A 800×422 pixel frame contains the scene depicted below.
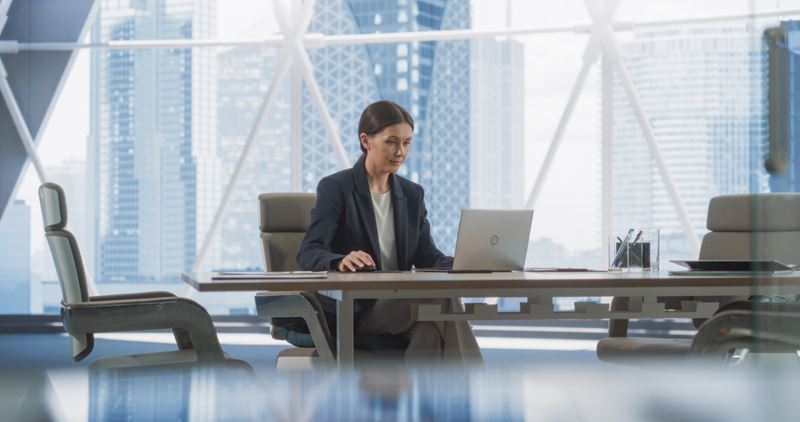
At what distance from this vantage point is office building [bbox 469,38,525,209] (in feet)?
24.9

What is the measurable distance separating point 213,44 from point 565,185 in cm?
302

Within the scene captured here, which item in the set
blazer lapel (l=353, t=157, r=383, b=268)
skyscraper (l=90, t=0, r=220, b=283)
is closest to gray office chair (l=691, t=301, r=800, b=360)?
blazer lapel (l=353, t=157, r=383, b=268)

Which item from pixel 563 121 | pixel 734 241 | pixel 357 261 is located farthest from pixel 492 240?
pixel 563 121

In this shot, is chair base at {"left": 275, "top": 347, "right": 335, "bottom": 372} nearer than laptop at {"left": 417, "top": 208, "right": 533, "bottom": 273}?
Yes

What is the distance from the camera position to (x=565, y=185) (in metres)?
7.32

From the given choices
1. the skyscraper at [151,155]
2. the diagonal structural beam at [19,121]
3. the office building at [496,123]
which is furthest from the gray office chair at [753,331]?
the diagonal structural beam at [19,121]

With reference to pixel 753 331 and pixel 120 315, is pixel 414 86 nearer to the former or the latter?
pixel 120 315

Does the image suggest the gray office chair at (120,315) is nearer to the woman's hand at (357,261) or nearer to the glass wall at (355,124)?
the woman's hand at (357,261)

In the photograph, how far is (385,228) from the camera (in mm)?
3168

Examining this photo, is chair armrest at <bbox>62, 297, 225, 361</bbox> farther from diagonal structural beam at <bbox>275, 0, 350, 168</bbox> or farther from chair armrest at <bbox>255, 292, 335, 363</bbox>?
diagonal structural beam at <bbox>275, 0, 350, 168</bbox>

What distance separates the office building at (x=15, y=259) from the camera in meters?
7.82

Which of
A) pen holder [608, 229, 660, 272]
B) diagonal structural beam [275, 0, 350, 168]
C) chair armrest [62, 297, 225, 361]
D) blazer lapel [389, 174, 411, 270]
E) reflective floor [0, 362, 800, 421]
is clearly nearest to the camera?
reflective floor [0, 362, 800, 421]

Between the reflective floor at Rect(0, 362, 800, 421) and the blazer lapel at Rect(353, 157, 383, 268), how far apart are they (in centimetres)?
233

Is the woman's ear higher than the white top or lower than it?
higher
